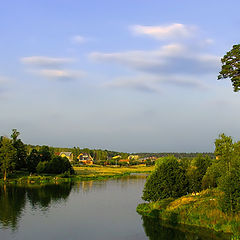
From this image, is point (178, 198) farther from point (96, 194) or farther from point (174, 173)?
point (96, 194)

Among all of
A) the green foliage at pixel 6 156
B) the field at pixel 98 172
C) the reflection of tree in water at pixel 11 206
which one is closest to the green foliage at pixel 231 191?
the reflection of tree in water at pixel 11 206

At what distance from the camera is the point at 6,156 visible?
308 ft

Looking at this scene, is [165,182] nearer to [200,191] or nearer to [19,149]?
[200,191]

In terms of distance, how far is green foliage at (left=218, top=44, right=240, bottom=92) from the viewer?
43453 millimetres

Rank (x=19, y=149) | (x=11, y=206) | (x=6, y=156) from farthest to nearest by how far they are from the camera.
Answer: (x=19, y=149) < (x=6, y=156) < (x=11, y=206)

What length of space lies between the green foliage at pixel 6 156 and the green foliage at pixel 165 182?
57.6 m

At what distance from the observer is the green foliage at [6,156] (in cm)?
9332

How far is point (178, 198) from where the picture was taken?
49.5 metres

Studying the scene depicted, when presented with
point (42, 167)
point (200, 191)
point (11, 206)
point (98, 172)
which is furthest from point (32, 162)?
point (200, 191)

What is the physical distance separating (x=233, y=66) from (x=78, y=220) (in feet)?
106

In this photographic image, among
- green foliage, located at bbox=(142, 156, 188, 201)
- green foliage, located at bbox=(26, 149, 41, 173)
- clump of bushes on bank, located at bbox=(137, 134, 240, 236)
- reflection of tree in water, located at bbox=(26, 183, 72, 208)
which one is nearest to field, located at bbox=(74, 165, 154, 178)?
green foliage, located at bbox=(26, 149, 41, 173)

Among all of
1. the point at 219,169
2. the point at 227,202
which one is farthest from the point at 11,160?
the point at 227,202

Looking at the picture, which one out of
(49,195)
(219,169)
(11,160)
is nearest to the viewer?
(219,169)

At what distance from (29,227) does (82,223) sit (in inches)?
296
